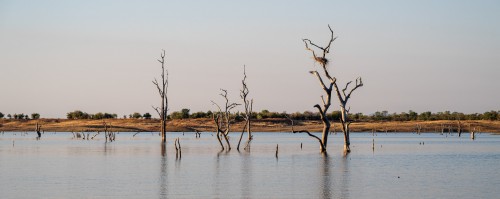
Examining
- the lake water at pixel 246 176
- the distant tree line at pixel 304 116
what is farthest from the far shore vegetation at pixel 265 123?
the lake water at pixel 246 176

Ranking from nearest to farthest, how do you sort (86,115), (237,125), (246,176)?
(246,176) → (237,125) → (86,115)

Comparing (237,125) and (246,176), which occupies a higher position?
(237,125)

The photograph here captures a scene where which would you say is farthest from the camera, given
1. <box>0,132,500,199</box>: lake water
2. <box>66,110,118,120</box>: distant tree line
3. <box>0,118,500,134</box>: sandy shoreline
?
<box>66,110,118,120</box>: distant tree line

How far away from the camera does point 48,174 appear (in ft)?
132

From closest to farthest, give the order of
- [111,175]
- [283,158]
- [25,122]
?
[111,175] < [283,158] < [25,122]

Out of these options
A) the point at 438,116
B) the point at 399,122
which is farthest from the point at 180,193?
the point at 438,116

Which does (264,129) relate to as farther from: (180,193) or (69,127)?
(180,193)

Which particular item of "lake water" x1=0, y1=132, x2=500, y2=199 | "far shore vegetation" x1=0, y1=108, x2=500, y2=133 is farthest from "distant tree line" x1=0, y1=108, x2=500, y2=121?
"lake water" x1=0, y1=132, x2=500, y2=199

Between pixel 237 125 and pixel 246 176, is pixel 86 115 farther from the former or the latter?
pixel 246 176

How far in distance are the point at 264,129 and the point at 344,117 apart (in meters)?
87.3

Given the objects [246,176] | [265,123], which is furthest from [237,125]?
[246,176]

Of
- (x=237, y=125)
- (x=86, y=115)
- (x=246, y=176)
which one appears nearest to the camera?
→ (x=246, y=176)

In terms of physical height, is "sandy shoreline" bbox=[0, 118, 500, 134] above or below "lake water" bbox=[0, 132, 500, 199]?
above

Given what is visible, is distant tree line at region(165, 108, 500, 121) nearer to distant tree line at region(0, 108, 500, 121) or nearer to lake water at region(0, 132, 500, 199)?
distant tree line at region(0, 108, 500, 121)
